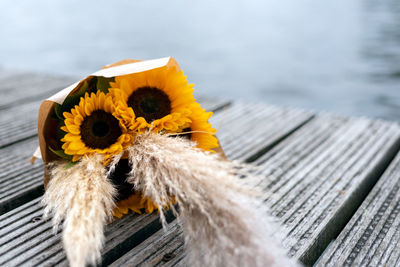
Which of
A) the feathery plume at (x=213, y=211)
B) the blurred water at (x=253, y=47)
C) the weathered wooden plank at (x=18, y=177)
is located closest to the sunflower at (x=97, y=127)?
the feathery plume at (x=213, y=211)

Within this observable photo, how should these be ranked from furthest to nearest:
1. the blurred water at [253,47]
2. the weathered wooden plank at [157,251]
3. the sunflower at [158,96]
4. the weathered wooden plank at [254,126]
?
1. the blurred water at [253,47]
2. the weathered wooden plank at [254,126]
3. the sunflower at [158,96]
4. the weathered wooden plank at [157,251]

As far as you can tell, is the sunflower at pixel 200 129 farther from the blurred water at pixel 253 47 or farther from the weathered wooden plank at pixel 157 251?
the blurred water at pixel 253 47

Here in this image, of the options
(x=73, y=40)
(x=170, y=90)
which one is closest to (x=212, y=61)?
(x=73, y=40)

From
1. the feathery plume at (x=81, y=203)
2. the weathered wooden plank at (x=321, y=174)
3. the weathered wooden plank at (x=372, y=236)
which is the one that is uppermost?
the feathery plume at (x=81, y=203)

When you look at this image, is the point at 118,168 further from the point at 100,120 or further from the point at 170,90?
the point at 170,90

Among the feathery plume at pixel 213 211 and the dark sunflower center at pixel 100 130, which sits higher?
the dark sunflower center at pixel 100 130

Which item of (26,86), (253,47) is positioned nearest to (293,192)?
(26,86)

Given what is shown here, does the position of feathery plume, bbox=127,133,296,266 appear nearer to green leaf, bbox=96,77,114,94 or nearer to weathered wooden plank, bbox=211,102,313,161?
green leaf, bbox=96,77,114,94
